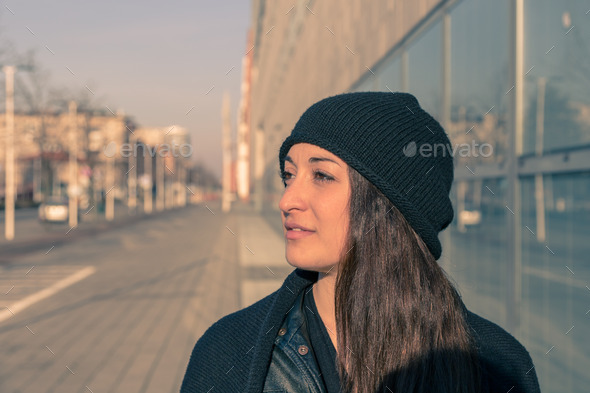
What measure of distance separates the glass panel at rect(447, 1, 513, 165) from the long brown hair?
8.91 feet

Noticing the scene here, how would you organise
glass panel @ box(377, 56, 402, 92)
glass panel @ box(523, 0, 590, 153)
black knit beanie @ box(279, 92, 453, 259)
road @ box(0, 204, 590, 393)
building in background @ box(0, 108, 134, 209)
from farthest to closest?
building in background @ box(0, 108, 134, 209), glass panel @ box(377, 56, 402, 92), road @ box(0, 204, 590, 393), glass panel @ box(523, 0, 590, 153), black knit beanie @ box(279, 92, 453, 259)

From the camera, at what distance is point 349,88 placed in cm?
1022

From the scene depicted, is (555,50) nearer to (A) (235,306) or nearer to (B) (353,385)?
(B) (353,385)

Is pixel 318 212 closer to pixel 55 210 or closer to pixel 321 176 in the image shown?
pixel 321 176

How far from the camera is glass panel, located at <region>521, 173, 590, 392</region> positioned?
3.21 meters

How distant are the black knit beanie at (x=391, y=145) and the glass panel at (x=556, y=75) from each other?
1781 mm

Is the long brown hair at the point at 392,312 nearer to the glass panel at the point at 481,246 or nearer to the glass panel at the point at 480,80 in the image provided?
the glass panel at the point at 481,246

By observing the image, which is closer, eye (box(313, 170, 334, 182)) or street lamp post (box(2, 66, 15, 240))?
eye (box(313, 170, 334, 182))

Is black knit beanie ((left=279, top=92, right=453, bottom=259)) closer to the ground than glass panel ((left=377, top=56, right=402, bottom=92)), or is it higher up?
closer to the ground

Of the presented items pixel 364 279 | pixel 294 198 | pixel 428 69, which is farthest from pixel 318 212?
pixel 428 69

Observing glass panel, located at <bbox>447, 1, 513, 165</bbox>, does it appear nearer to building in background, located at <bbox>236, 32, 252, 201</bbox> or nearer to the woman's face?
the woman's face

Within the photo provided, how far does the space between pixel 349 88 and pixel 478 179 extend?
578cm

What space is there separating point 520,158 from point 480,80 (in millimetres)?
925

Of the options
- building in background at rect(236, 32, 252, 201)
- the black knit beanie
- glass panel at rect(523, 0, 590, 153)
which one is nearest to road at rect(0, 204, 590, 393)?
glass panel at rect(523, 0, 590, 153)
